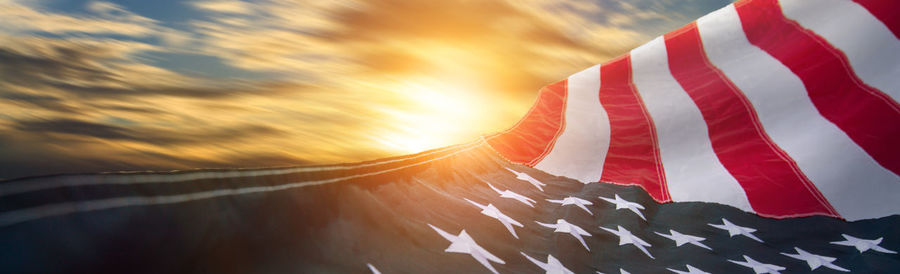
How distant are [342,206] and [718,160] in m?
2.36

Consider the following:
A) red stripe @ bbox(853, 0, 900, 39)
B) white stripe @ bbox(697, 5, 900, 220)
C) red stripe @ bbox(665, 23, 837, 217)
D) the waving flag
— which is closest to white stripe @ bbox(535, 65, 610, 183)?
the waving flag

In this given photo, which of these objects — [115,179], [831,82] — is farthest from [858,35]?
[115,179]

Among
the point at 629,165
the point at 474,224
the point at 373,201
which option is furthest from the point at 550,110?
the point at 373,201

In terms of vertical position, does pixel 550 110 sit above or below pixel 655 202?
above

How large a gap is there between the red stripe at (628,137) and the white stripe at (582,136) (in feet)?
0.14

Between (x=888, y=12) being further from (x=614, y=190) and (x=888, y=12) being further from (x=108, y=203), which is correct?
(x=108, y=203)

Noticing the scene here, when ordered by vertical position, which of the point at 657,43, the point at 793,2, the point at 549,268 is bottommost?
the point at 549,268

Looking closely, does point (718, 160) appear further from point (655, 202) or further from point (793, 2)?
point (793, 2)

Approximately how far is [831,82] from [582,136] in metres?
1.42

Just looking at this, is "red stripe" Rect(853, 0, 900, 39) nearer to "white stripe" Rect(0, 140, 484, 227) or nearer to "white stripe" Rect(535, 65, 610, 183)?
"white stripe" Rect(535, 65, 610, 183)

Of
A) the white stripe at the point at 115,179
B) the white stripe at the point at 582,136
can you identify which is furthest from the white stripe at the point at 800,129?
the white stripe at the point at 115,179

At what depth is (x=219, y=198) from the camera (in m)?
0.96

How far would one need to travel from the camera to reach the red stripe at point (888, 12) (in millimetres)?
2991

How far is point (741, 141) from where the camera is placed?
115 inches
